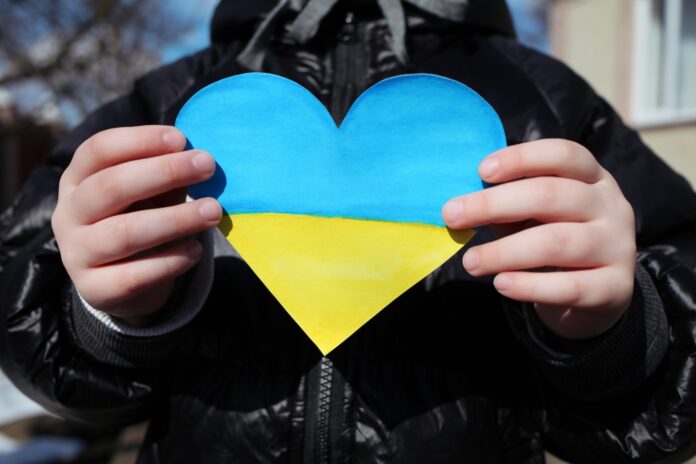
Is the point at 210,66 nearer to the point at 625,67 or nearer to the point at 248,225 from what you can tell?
the point at 248,225

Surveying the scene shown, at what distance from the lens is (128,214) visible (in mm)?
561

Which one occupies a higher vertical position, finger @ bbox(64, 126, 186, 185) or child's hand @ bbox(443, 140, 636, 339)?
finger @ bbox(64, 126, 186, 185)

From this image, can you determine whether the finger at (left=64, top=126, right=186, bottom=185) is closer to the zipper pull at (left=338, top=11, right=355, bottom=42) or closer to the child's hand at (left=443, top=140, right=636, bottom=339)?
the child's hand at (left=443, top=140, right=636, bottom=339)

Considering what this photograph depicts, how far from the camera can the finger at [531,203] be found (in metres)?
0.54

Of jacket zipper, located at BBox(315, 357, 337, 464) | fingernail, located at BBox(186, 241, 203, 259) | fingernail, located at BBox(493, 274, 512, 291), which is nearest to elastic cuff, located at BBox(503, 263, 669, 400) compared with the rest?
fingernail, located at BBox(493, 274, 512, 291)

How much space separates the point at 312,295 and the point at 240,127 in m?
0.18

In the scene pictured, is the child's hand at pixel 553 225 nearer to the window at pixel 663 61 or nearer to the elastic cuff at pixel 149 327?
the elastic cuff at pixel 149 327

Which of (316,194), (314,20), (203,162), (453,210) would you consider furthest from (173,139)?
(314,20)

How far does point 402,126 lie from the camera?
0.59m

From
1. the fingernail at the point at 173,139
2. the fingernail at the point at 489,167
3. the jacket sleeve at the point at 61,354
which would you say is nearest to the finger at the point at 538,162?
the fingernail at the point at 489,167

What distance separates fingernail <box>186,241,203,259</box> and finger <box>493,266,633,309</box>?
0.28 m

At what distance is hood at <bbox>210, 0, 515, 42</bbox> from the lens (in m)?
0.91

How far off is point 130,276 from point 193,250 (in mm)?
62

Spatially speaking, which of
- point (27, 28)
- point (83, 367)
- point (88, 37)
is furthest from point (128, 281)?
point (88, 37)
